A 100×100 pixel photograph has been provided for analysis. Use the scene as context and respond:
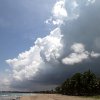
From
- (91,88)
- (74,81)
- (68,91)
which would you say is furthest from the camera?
(68,91)

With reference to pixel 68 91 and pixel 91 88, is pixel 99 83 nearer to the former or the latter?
pixel 91 88

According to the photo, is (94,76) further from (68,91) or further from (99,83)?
(68,91)

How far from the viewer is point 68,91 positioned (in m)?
153

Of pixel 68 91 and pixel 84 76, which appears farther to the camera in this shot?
pixel 68 91

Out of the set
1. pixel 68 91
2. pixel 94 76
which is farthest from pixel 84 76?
pixel 68 91

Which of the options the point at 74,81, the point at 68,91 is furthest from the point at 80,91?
the point at 68,91

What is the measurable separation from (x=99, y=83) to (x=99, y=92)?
17.2 ft

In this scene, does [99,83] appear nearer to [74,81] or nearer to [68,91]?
[74,81]

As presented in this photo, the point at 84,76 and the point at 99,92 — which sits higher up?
the point at 84,76

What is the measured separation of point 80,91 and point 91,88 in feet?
26.5

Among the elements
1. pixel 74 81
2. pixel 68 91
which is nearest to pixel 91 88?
pixel 74 81

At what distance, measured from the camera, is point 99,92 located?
387ft

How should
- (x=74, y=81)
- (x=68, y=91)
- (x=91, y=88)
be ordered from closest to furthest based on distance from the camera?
(x=91, y=88) → (x=74, y=81) → (x=68, y=91)

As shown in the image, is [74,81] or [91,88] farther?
[74,81]
